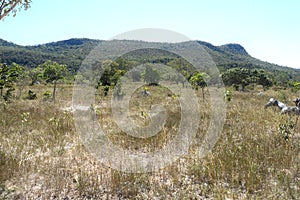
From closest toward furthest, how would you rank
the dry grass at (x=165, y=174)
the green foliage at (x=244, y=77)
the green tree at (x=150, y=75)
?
the dry grass at (x=165, y=174), the green tree at (x=150, y=75), the green foliage at (x=244, y=77)

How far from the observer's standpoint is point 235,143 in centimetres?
504

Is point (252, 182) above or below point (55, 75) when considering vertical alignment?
below

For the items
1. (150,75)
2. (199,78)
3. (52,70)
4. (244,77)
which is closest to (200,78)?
(199,78)

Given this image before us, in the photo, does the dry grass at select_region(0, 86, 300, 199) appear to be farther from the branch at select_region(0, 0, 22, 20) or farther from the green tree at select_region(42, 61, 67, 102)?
the green tree at select_region(42, 61, 67, 102)

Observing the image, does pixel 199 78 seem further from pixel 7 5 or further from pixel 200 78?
pixel 7 5

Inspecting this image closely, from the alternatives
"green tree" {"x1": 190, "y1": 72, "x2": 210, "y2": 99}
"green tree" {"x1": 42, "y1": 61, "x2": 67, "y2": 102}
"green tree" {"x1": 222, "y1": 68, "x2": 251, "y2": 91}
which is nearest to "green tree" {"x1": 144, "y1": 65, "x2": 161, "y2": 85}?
"green tree" {"x1": 190, "y1": 72, "x2": 210, "y2": 99}

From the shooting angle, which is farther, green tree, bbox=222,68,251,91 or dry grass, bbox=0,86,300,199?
green tree, bbox=222,68,251,91

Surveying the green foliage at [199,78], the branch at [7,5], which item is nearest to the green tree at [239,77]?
the green foliage at [199,78]

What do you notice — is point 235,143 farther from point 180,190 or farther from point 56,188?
point 56,188

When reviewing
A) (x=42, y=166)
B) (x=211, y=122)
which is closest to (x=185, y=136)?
(x=211, y=122)

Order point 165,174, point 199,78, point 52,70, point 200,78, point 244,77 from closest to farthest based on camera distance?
1. point 165,174
2. point 199,78
3. point 200,78
4. point 52,70
5. point 244,77

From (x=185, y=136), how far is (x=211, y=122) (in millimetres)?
1911

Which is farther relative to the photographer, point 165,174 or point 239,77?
point 239,77

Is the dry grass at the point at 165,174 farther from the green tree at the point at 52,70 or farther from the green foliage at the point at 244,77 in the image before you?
the green foliage at the point at 244,77
